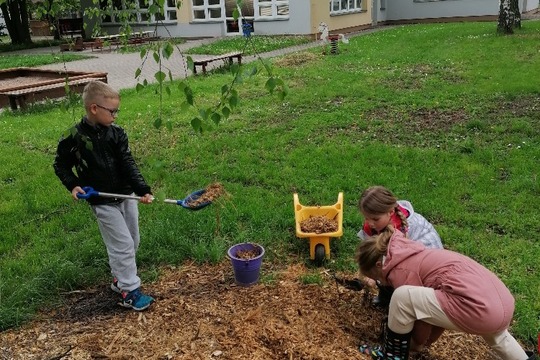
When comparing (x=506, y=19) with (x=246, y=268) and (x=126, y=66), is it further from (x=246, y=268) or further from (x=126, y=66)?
(x=246, y=268)

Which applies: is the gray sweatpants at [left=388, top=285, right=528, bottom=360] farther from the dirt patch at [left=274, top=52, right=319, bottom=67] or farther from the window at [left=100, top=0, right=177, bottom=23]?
the dirt patch at [left=274, top=52, right=319, bottom=67]

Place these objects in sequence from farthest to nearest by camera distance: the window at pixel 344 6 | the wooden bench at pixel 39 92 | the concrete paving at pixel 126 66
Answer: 1. the window at pixel 344 6
2. the concrete paving at pixel 126 66
3. the wooden bench at pixel 39 92

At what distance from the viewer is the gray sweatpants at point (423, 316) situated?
8.55 ft

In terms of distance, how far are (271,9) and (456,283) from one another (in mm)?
19569

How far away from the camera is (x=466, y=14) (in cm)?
2398

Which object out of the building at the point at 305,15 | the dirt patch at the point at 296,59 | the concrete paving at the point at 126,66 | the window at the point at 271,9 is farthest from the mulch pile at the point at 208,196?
the window at the point at 271,9

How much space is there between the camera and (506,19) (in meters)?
15.1

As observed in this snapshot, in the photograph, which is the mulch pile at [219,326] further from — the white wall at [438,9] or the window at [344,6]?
the white wall at [438,9]

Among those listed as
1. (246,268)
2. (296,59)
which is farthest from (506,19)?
(246,268)

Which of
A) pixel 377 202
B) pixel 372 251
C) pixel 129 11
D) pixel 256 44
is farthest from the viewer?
pixel 256 44

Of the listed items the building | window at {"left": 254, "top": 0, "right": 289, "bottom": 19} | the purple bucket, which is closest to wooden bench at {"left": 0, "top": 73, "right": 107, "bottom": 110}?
the purple bucket

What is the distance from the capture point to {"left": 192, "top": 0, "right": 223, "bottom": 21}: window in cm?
2230

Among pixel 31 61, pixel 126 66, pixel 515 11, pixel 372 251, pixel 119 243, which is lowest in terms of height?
pixel 119 243

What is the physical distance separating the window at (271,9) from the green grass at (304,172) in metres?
10.7
